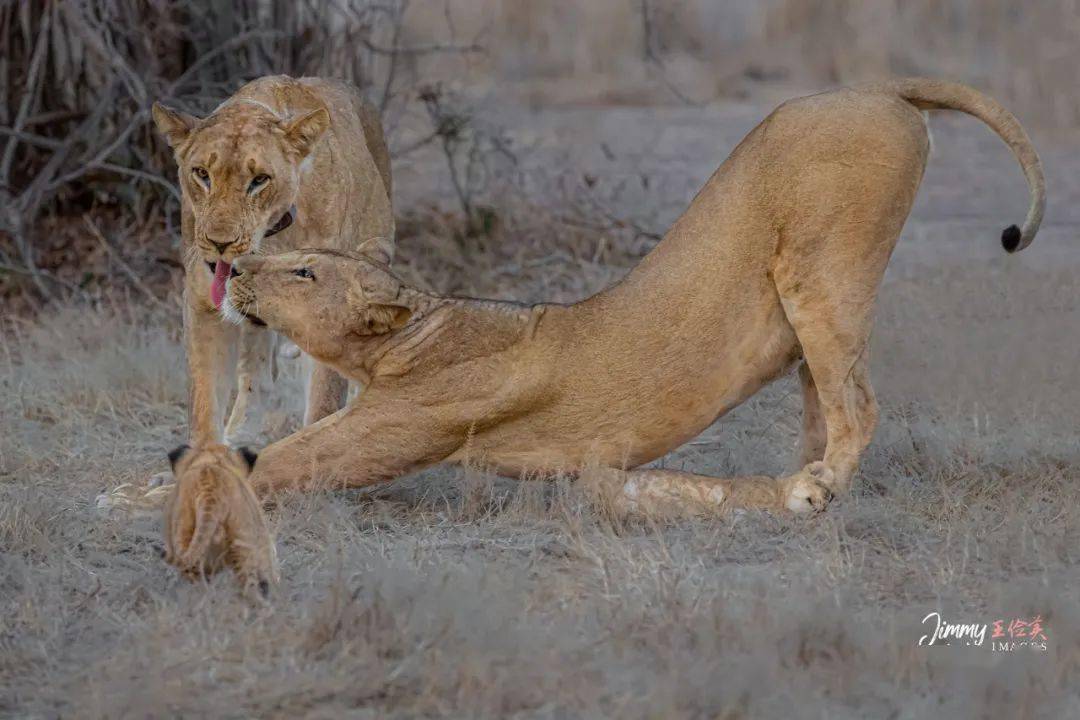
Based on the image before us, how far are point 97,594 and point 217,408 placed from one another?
1.19 m

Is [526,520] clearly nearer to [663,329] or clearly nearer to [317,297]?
[663,329]

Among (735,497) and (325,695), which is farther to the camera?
(735,497)

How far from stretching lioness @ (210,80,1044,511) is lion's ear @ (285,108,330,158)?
451mm

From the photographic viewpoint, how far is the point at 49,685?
12.0ft

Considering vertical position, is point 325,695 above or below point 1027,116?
above

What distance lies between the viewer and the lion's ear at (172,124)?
5035 millimetres

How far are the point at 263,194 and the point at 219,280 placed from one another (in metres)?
0.27

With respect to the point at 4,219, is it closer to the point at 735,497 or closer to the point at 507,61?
the point at 735,497

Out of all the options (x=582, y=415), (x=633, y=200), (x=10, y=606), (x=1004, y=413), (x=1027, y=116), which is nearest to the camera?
(x=10, y=606)

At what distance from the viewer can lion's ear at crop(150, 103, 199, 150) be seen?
5035 mm

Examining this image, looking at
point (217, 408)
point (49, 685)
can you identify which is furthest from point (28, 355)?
point (49, 685)

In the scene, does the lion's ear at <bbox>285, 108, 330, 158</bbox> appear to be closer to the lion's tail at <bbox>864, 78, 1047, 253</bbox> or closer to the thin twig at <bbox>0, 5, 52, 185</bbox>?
the lion's tail at <bbox>864, 78, 1047, 253</bbox>

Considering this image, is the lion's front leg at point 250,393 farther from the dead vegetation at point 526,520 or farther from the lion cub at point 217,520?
the lion cub at point 217,520

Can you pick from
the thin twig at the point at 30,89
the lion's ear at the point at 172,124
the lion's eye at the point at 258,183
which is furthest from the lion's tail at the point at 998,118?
the thin twig at the point at 30,89
